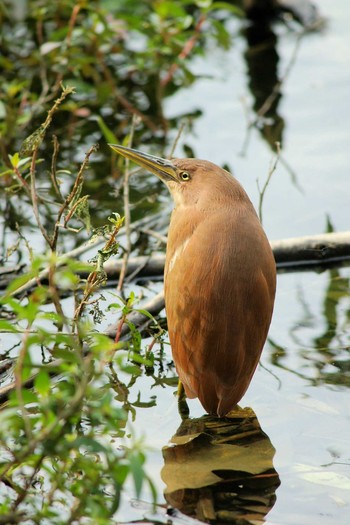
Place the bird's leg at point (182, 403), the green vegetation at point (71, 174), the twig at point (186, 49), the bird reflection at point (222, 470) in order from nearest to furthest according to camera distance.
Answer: the green vegetation at point (71, 174)
the bird reflection at point (222, 470)
the bird's leg at point (182, 403)
the twig at point (186, 49)

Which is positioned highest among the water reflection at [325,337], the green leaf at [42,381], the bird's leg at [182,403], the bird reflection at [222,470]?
the green leaf at [42,381]

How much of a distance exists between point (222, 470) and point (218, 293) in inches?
26.6

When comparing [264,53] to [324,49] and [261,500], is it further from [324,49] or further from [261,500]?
[261,500]

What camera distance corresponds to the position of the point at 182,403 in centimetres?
430

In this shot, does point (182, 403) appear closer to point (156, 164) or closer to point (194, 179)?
point (194, 179)

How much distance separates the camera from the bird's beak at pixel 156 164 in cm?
440

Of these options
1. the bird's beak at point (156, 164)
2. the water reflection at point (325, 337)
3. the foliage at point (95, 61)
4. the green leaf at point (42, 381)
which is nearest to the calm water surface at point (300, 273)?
the water reflection at point (325, 337)

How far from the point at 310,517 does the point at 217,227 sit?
1171mm

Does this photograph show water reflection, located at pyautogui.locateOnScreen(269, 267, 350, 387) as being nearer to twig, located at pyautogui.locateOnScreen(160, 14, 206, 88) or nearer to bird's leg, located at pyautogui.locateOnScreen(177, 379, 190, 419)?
bird's leg, located at pyautogui.locateOnScreen(177, 379, 190, 419)

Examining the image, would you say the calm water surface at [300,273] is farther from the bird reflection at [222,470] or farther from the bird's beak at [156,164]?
the bird's beak at [156,164]

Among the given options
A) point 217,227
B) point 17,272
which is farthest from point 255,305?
point 17,272

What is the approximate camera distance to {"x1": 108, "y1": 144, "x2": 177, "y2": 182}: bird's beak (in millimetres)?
4404

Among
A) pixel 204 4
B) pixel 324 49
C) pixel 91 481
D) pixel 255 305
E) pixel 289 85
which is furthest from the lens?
pixel 324 49

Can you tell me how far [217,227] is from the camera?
154 inches
